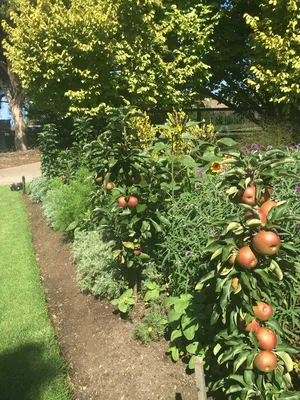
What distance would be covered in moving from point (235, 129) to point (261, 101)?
135 centimetres

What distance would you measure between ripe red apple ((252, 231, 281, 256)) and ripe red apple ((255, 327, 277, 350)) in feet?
1.34

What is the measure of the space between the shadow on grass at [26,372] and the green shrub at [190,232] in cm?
124

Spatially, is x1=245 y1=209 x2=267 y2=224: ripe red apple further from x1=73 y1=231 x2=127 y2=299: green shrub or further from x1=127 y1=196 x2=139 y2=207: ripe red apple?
x1=73 y1=231 x2=127 y2=299: green shrub

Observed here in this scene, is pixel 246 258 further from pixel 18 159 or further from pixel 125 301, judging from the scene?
pixel 18 159

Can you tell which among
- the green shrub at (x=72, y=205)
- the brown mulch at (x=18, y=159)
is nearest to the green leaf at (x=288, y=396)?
the green shrub at (x=72, y=205)

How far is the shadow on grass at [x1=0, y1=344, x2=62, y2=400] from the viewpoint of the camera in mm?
2662

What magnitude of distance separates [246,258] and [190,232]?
1.23 metres

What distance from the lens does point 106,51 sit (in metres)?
9.19

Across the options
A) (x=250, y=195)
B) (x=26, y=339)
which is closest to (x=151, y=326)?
(x=26, y=339)

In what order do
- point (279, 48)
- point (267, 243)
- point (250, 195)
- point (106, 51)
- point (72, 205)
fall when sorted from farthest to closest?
point (106, 51) < point (279, 48) < point (72, 205) < point (250, 195) < point (267, 243)

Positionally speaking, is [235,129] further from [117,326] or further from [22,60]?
[117,326]

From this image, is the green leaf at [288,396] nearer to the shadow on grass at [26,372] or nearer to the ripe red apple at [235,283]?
the ripe red apple at [235,283]

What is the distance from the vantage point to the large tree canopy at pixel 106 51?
894 cm

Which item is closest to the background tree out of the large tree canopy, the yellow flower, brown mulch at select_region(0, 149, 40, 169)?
brown mulch at select_region(0, 149, 40, 169)
